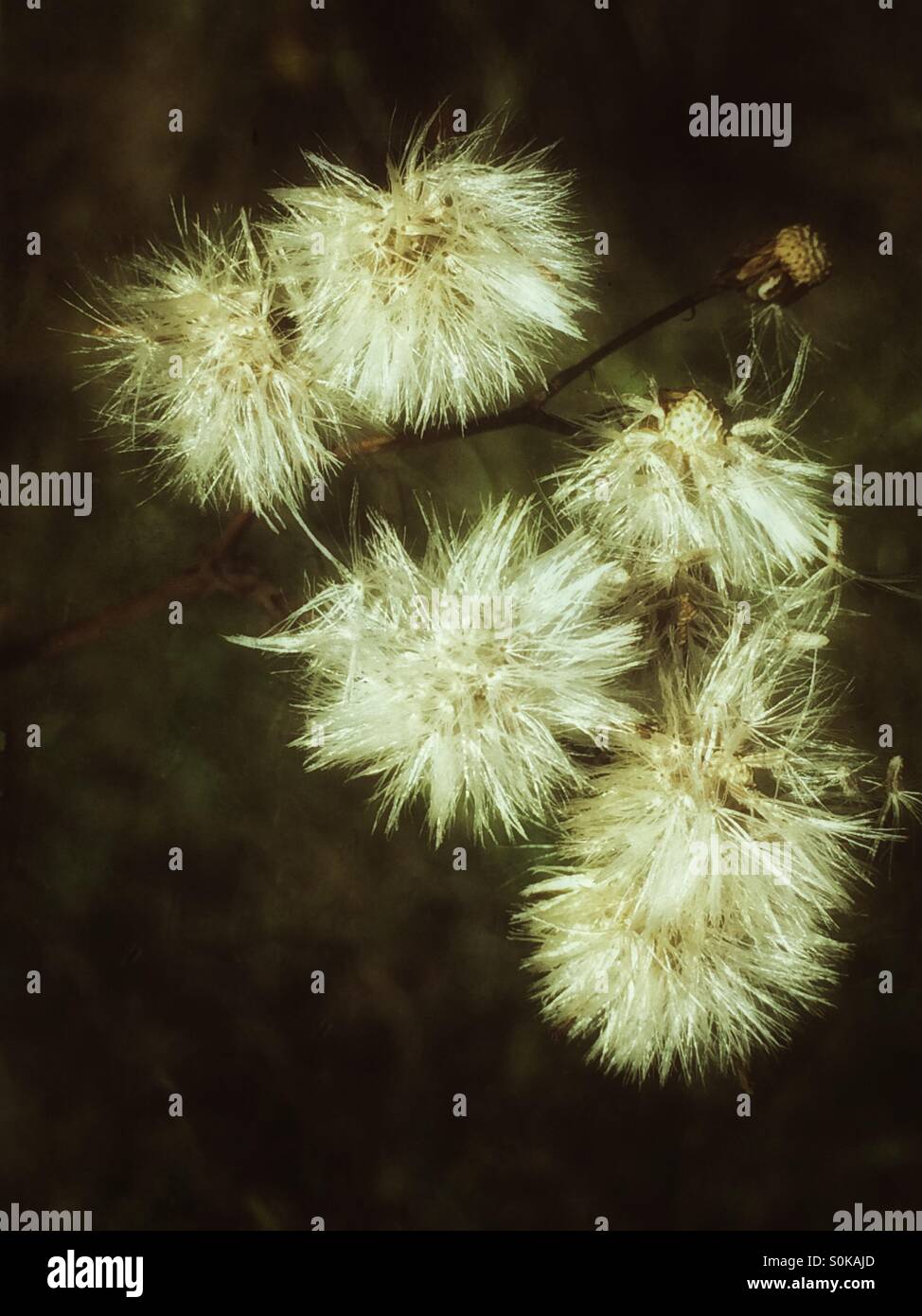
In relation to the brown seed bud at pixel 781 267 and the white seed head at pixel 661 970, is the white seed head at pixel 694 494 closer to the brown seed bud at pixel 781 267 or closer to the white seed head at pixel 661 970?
the brown seed bud at pixel 781 267

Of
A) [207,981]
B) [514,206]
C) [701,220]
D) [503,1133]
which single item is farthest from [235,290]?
[503,1133]

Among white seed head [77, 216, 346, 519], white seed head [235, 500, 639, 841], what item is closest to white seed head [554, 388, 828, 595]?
white seed head [235, 500, 639, 841]

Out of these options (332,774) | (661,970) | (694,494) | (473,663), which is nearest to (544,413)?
(694,494)

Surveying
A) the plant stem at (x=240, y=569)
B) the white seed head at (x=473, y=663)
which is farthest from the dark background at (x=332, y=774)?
the white seed head at (x=473, y=663)

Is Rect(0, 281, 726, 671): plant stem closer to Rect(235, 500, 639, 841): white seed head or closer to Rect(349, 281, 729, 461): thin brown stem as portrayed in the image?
Rect(349, 281, 729, 461): thin brown stem

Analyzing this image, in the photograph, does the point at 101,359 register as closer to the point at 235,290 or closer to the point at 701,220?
the point at 235,290

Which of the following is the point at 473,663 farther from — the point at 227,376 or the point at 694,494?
the point at 227,376
